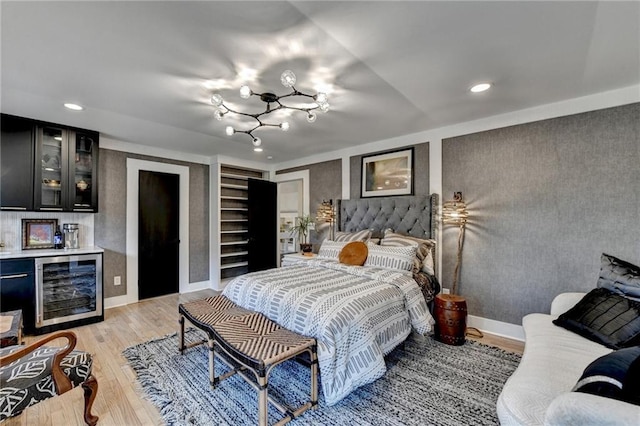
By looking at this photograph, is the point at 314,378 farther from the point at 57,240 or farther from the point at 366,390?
the point at 57,240

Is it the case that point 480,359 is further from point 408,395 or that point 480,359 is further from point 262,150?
point 262,150

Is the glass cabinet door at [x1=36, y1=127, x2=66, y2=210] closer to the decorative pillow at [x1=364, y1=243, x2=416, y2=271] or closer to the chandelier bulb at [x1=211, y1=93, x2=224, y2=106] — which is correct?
the chandelier bulb at [x1=211, y1=93, x2=224, y2=106]

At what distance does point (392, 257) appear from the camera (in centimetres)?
309

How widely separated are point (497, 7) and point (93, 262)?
15.1ft

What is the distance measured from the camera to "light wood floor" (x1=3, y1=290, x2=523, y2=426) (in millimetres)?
1809

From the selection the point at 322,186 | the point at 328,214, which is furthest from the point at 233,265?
the point at 322,186

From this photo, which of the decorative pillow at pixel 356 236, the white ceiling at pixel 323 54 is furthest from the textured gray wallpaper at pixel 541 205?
the decorative pillow at pixel 356 236

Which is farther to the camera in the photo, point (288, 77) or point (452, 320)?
point (452, 320)

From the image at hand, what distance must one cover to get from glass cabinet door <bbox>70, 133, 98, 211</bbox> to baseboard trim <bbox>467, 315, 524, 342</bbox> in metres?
5.06

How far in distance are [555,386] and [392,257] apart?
1813 mm

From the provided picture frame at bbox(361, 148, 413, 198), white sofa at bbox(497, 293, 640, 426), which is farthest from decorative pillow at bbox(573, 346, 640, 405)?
picture frame at bbox(361, 148, 413, 198)

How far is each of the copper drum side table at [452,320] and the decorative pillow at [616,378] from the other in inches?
65.5

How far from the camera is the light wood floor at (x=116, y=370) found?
1.81 metres

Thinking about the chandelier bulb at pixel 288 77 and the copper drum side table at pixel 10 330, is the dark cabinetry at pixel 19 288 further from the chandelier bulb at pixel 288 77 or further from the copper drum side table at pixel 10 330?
the chandelier bulb at pixel 288 77
